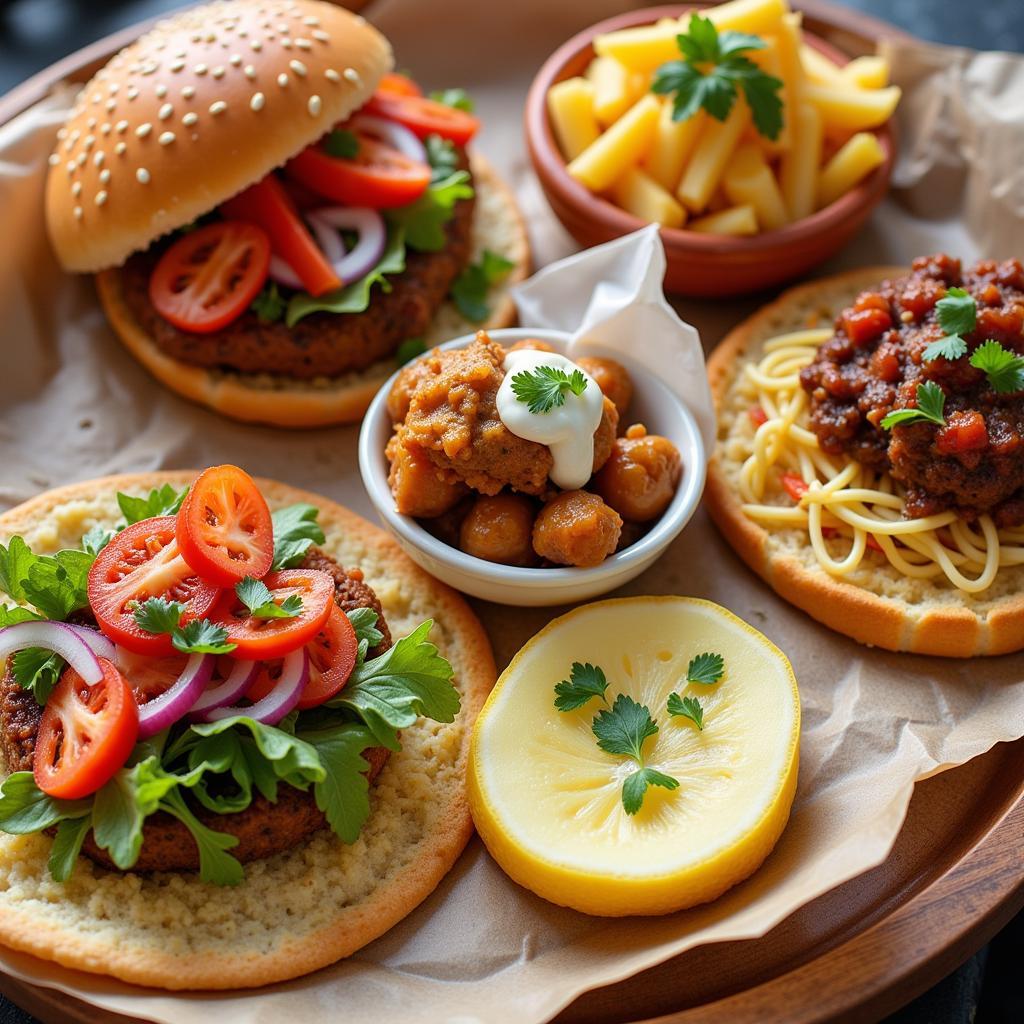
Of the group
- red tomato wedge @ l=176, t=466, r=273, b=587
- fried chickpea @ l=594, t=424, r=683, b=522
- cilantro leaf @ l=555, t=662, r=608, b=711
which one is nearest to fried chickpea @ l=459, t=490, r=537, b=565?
fried chickpea @ l=594, t=424, r=683, b=522

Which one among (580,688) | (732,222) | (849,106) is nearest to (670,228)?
(732,222)

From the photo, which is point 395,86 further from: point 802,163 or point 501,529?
point 501,529

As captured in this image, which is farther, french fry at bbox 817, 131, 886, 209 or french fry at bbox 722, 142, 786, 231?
french fry at bbox 817, 131, 886, 209

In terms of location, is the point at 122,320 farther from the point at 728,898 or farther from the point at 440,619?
the point at 728,898

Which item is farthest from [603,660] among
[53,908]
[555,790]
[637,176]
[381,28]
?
[381,28]

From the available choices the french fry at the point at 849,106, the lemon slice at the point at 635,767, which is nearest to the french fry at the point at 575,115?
the french fry at the point at 849,106

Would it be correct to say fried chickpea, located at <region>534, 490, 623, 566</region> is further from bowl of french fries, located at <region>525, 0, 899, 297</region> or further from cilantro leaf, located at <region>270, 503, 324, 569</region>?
bowl of french fries, located at <region>525, 0, 899, 297</region>
